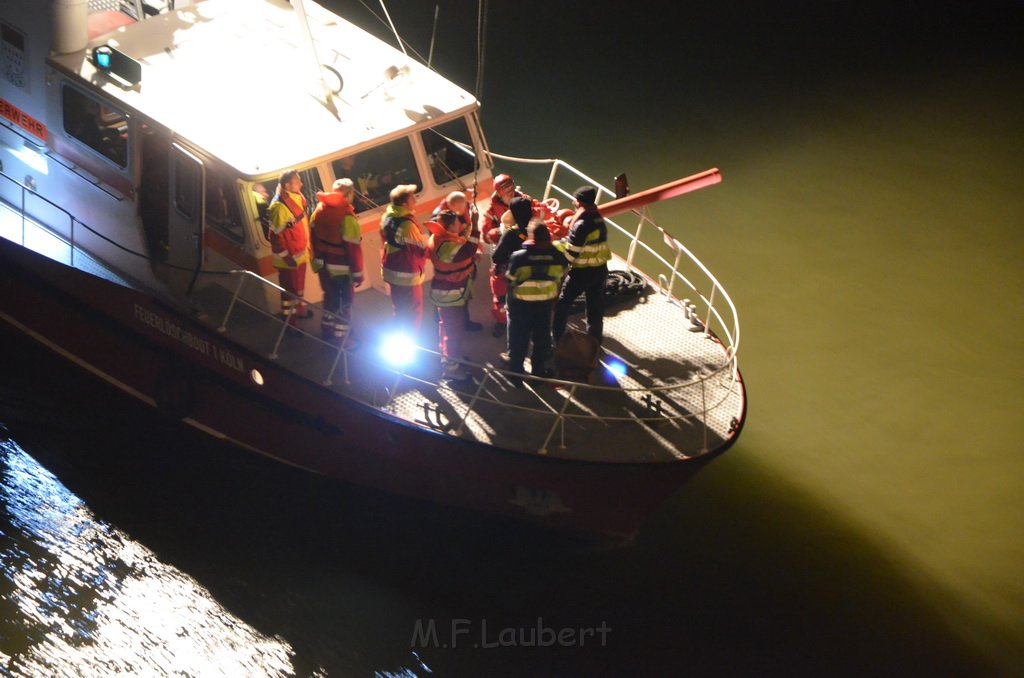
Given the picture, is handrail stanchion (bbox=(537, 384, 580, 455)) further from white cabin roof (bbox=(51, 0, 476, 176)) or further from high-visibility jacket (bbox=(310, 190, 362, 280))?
white cabin roof (bbox=(51, 0, 476, 176))

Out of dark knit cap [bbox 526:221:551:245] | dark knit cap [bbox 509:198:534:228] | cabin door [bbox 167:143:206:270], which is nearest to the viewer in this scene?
dark knit cap [bbox 526:221:551:245]

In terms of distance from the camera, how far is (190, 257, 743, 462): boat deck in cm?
800

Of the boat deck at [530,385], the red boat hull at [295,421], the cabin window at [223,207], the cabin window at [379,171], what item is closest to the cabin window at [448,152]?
the cabin window at [379,171]

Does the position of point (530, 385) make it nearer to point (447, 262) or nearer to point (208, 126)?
point (447, 262)

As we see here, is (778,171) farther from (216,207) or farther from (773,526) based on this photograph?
(216,207)

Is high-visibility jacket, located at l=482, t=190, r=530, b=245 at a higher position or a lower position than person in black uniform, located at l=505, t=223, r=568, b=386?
higher

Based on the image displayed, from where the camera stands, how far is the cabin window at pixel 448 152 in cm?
915

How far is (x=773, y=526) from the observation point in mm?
9227

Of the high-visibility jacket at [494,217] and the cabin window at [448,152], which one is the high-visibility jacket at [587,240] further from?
the cabin window at [448,152]

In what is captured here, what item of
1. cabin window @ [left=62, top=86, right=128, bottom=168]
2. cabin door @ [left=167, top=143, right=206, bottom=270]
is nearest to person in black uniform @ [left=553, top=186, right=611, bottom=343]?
cabin door @ [left=167, top=143, right=206, bottom=270]

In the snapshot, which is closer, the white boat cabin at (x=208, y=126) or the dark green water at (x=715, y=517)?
the dark green water at (x=715, y=517)

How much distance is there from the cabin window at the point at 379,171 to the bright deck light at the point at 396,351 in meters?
1.12

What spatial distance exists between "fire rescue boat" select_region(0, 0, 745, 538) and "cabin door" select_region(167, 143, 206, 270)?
0.02 metres

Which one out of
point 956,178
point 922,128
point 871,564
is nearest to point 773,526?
point 871,564
